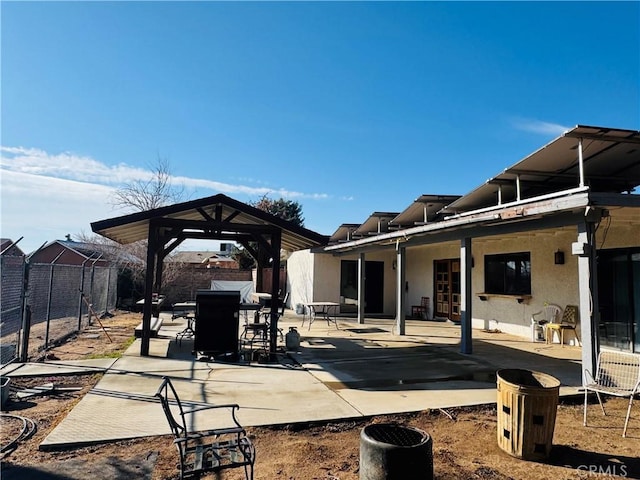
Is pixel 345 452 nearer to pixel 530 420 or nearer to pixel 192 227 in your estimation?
pixel 530 420

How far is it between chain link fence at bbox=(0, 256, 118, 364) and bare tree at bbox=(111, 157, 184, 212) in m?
7.89

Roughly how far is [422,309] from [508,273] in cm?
434

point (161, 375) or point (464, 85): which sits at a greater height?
point (464, 85)

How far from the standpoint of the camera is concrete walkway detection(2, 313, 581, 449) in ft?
13.5

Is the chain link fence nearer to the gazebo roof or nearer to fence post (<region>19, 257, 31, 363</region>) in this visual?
fence post (<region>19, 257, 31, 363</region>)

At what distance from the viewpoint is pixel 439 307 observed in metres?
14.1

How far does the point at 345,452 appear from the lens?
11.2ft

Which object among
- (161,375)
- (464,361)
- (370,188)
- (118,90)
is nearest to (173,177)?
(370,188)

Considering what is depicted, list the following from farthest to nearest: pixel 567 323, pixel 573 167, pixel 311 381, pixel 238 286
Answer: pixel 238 286
pixel 567 323
pixel 573 167
pixel 311 381

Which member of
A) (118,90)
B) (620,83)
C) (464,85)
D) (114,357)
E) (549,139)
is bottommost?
(114,357)

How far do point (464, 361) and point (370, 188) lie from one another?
46.7ft

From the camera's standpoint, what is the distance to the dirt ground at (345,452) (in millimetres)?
3021

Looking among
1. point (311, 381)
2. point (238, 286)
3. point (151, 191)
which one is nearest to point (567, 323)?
point (311, 381)

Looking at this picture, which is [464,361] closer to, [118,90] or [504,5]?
[504,5]
